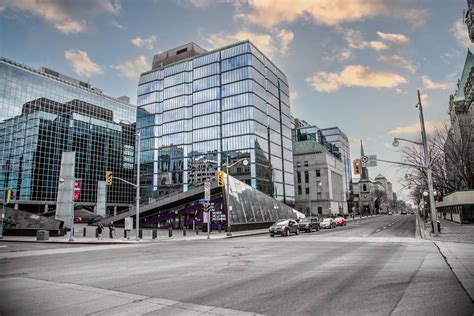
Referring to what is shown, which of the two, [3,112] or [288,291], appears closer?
[288,291]

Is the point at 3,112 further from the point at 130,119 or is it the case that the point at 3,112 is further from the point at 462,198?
the point at 462,198

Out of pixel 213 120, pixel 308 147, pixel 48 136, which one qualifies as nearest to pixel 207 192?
pixel 213 120

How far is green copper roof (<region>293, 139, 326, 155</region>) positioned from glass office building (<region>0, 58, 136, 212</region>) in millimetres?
70430

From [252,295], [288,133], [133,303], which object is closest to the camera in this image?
[133,303]

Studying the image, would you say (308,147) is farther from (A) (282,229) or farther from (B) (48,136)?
(A) (282,229)

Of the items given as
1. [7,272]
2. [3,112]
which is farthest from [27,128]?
[7,272]

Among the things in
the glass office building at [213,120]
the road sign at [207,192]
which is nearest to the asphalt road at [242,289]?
the road sign at [207,192]

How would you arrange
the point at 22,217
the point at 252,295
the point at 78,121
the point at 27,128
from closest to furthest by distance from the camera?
the point at 252,295, the point at 22,217, the point at 27,128, the point at 78,121

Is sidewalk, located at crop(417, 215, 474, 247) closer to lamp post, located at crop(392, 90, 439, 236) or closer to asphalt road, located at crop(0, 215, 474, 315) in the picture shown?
lamp post, located at crop(392, 90, 439, 236)

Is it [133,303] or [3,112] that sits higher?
[3,112]

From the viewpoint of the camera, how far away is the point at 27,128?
86.0 meters

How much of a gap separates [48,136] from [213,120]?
4414cm

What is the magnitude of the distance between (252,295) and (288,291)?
3.08 feet

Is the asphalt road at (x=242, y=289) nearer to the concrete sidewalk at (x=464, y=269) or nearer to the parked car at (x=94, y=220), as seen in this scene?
the concrete sidewalk at (x=464, y=269)
